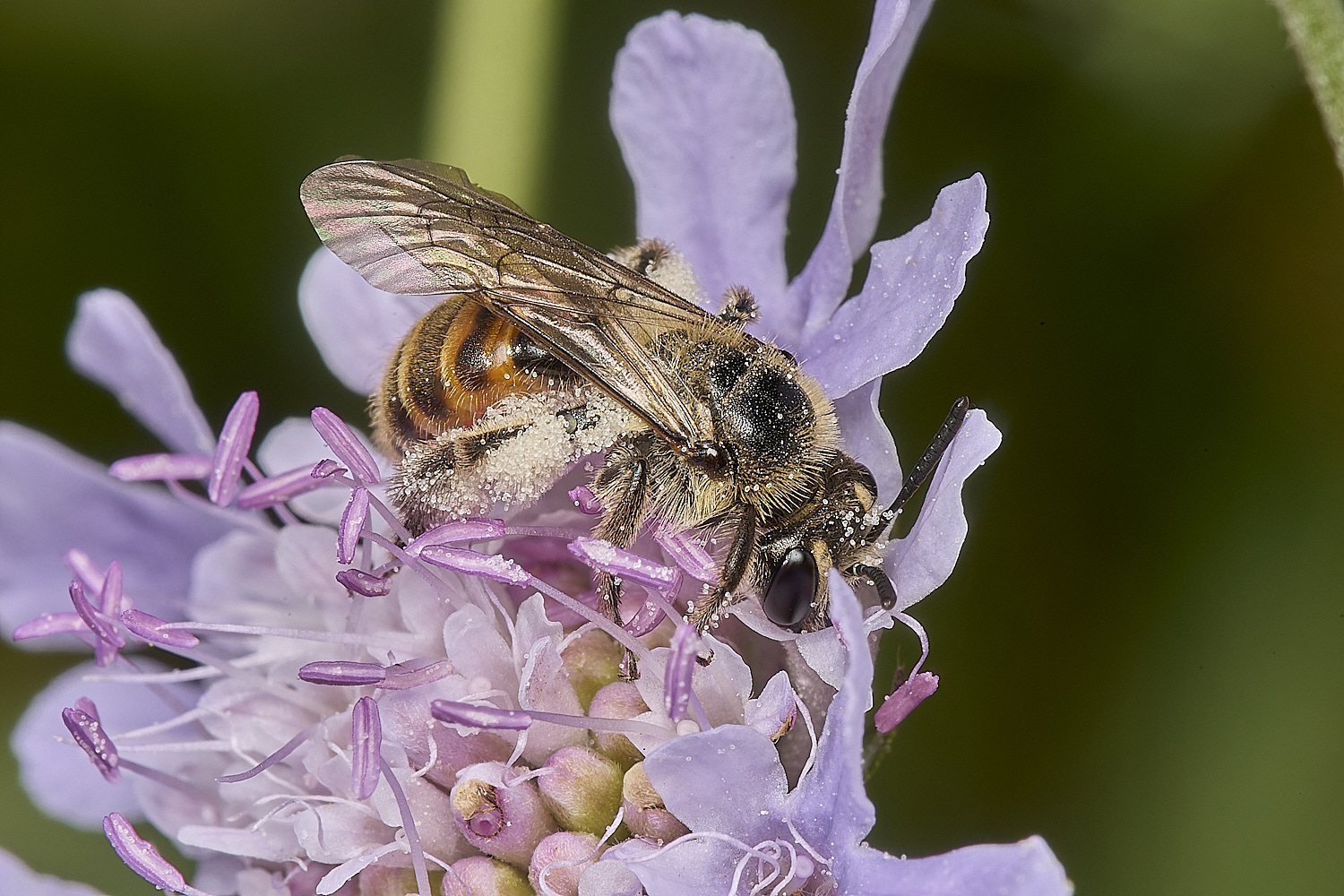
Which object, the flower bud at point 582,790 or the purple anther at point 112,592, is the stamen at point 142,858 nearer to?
the purple anther at point 112,592

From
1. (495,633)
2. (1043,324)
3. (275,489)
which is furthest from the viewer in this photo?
(1043,324)

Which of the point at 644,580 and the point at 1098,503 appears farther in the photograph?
the point at 1098,503

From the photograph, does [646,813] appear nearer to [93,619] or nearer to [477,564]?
[477,564]

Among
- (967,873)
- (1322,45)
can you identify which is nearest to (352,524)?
(967,873)

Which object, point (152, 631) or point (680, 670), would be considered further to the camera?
point (152, 631)

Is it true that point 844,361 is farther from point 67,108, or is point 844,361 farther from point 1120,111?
point 67,108

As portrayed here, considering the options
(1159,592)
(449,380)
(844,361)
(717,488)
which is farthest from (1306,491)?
(449,380)

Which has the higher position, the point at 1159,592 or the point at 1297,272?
the point at 1297,272
